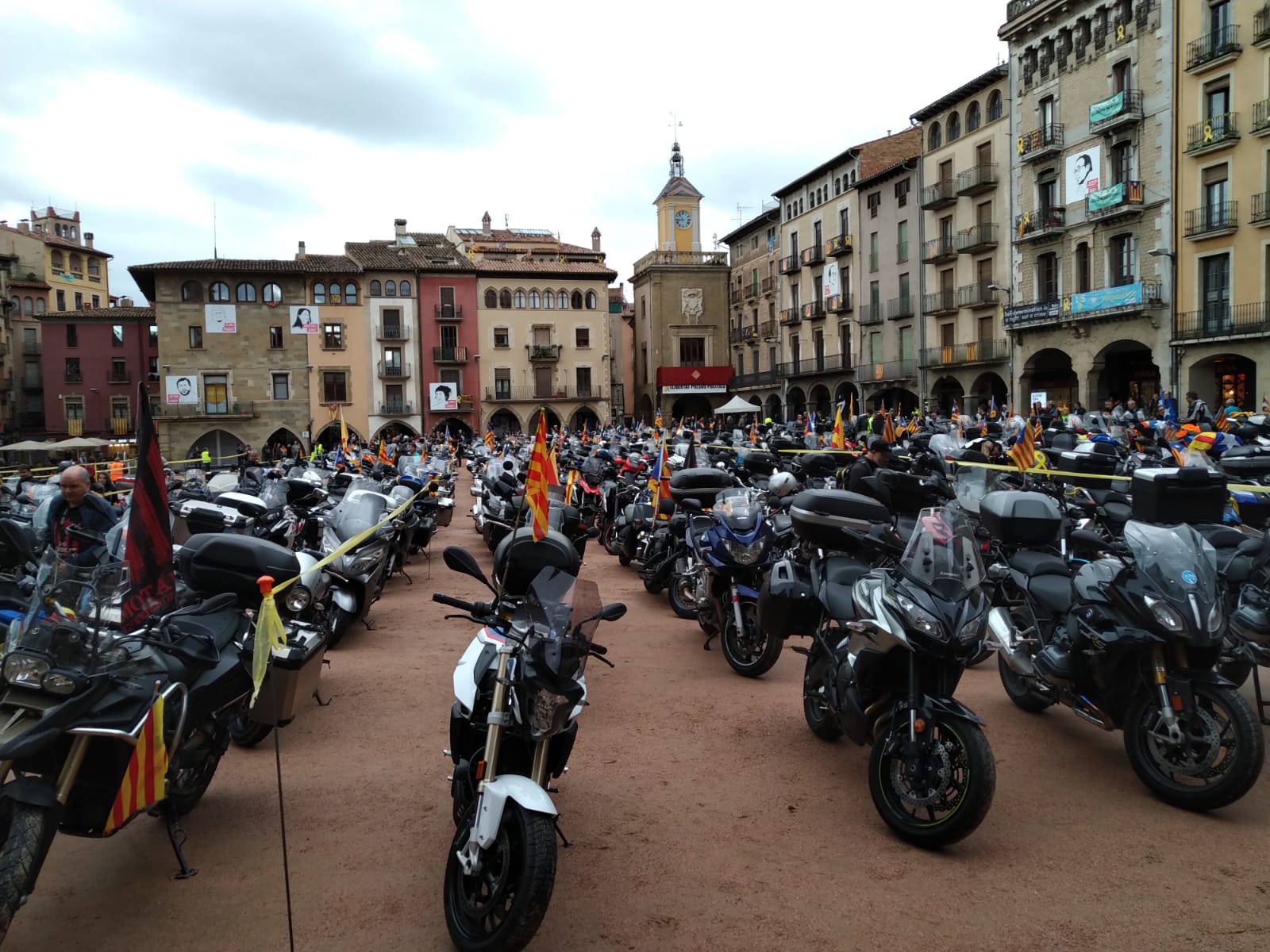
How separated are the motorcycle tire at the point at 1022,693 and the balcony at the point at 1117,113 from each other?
93.5ft

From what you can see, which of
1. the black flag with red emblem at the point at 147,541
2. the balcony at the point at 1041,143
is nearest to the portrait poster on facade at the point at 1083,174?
the balcony at the point at 1041,143

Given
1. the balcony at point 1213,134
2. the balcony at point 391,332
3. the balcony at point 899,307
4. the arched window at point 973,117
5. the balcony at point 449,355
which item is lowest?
the balcony at point 449,355

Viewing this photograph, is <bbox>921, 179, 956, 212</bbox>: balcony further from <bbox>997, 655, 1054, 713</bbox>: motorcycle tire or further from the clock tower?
<bbox>997, 655, 1054, 713</bbox>: motorcycle tire

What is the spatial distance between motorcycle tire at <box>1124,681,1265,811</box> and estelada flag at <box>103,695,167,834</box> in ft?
13.5

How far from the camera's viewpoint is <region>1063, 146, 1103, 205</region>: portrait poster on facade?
3016 cm

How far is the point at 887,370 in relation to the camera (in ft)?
138

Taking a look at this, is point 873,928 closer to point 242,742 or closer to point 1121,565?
point 1121,565

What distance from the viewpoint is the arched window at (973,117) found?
35781 mm

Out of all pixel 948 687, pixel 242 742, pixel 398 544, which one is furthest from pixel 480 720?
pixel 398 544

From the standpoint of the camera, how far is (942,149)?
37.7 m

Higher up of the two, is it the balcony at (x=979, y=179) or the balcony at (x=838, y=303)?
the balcony at (x=979, y=179)

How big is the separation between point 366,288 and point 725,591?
49010 mm

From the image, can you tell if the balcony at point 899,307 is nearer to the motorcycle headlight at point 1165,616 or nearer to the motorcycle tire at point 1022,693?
the motorcycle tire at point 1022,693

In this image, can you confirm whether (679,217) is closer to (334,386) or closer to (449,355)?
(449,355)
